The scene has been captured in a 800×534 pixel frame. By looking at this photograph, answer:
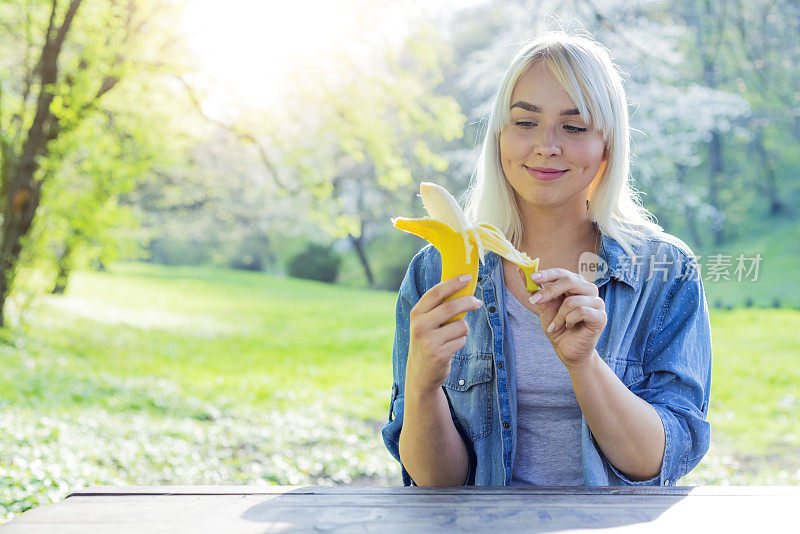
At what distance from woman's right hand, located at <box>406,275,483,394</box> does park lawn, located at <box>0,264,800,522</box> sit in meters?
3.04

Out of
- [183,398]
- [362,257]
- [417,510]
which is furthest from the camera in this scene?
[362,257]

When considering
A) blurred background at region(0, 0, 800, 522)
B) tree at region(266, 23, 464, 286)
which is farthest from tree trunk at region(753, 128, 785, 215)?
tree at region(266, 23, 464, 286)

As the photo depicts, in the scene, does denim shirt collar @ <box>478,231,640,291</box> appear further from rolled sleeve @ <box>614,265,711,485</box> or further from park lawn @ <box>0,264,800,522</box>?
park lawn @ <box>0,264,800,522</box>

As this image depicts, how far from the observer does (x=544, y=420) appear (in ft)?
6.41

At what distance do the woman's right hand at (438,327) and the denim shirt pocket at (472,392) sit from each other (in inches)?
15.9

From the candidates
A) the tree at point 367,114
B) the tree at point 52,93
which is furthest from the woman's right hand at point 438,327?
the tree at point 367,114

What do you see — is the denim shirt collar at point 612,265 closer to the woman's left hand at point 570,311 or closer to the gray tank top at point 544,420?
the gray tank top at point 544,420

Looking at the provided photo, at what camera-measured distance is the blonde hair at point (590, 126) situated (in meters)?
1.90

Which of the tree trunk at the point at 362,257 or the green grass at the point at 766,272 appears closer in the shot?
the green grass at the point at 766,272

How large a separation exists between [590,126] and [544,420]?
0.78 m

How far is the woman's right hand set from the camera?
1480mm

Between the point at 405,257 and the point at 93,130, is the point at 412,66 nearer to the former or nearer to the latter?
the point at 405,257

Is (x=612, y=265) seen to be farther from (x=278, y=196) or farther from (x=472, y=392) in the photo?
(x=278, y=196)

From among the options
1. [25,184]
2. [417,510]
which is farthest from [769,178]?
[417,510]
